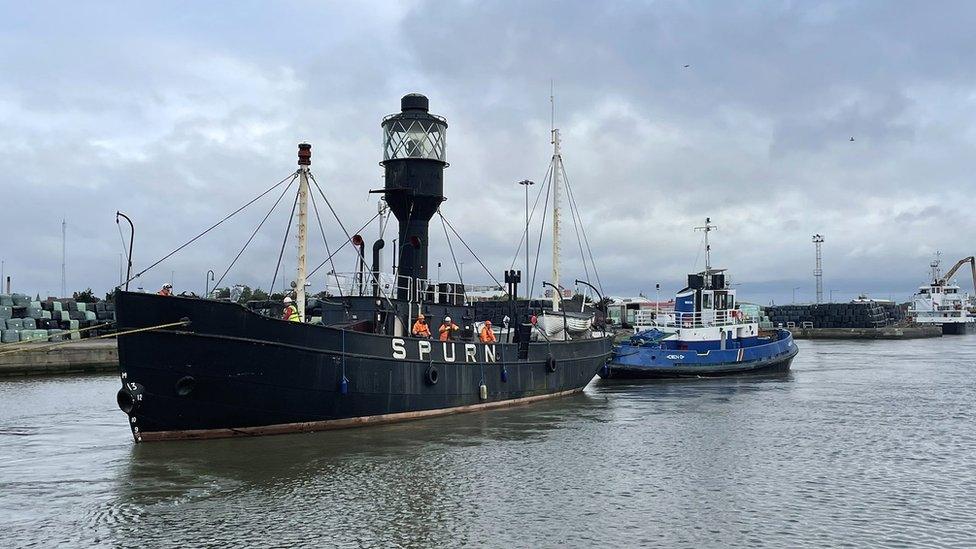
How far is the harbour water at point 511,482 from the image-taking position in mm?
11977

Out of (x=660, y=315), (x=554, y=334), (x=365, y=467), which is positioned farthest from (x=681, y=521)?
(x=660, y=315)

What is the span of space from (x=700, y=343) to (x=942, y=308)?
106 metres

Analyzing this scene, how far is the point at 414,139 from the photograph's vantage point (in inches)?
1072

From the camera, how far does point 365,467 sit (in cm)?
1648

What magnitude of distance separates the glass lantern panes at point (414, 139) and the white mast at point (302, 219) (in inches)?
254

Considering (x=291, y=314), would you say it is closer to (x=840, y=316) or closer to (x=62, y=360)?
(x=62, y=360)

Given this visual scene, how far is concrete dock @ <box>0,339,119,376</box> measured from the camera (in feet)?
125

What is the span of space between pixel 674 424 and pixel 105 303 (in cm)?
4690

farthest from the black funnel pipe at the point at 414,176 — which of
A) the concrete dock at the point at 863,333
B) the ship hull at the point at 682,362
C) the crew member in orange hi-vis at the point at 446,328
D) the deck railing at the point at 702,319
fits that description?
the concrete dock at the point at 863,333

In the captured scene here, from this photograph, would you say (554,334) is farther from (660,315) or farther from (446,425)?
(660,315)

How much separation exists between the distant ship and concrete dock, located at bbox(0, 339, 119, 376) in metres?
120

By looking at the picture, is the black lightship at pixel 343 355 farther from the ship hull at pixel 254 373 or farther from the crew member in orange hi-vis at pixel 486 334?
the crew member in orange hi-vis at pixel 486 334

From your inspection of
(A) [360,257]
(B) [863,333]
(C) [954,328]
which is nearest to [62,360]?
(A) [360,257]

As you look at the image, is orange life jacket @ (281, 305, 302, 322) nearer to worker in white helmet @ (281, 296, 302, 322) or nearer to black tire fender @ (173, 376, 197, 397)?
worker in white helmet @ (281, 296, 302, 322)
